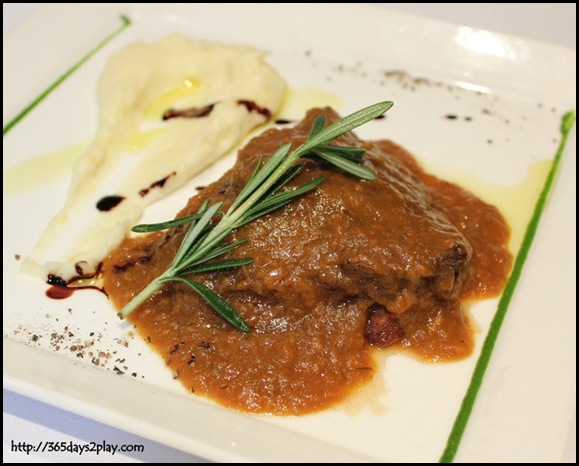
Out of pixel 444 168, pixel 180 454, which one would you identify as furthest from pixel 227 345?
pixel 444 168

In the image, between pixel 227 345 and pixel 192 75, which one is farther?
pixel 192 75

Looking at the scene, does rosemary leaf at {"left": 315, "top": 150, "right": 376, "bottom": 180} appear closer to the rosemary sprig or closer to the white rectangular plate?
the rosemary sprig

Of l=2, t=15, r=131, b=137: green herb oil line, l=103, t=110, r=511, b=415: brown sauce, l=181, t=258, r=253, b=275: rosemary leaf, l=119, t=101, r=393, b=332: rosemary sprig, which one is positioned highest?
l=2, t=15, r=131, b=137: green herb oil line

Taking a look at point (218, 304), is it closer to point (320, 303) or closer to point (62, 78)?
point (320, 303)

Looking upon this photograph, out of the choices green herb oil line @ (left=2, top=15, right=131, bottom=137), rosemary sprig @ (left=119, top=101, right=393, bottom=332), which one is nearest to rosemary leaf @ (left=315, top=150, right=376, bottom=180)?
rosemary sprig @ (left=119, top=101, right=393, bottom=332)

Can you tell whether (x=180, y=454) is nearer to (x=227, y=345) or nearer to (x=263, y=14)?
(x=227, y=345)

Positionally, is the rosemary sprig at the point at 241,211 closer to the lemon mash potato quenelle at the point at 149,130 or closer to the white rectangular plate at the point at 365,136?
the white rectangular plate at the point at 365,136
